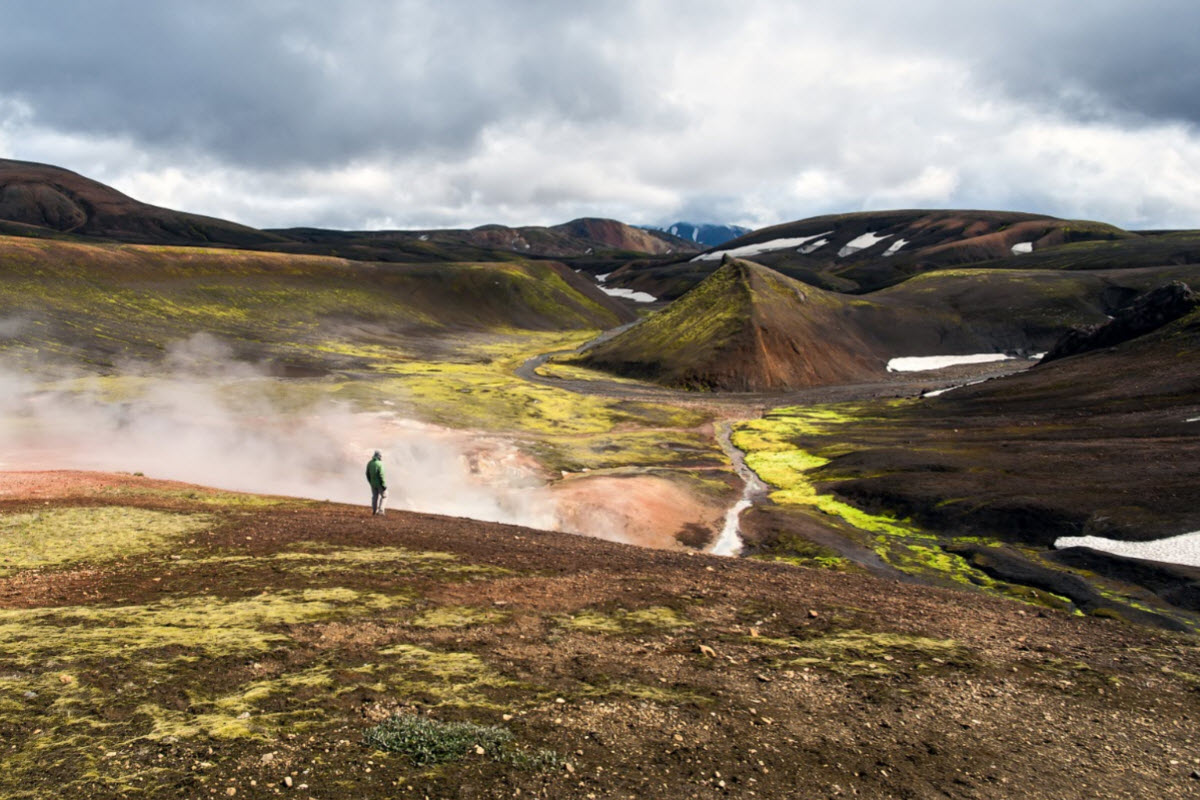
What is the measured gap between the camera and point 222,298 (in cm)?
13612

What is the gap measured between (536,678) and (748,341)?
107 m

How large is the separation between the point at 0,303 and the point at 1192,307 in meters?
152

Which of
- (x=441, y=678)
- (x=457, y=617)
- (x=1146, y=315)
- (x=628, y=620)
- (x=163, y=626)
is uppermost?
(x=1146, y=315)

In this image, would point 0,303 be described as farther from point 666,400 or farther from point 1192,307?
point 1192,307

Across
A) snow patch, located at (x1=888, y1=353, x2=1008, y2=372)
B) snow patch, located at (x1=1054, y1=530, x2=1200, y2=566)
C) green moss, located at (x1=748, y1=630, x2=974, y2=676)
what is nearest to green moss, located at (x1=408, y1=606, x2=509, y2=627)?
green moss, located at (x1=748, y1=630, x2=974, y2=676)

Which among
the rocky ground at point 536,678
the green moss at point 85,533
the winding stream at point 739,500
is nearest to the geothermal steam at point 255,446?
the winding stream at point 739,500

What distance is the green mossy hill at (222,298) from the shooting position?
103 meters

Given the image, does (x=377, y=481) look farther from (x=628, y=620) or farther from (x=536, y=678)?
(x=536, y=678)

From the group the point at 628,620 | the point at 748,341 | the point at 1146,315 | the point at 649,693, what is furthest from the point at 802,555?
the point at 748,341

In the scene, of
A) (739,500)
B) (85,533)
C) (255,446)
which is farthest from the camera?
(255,446)

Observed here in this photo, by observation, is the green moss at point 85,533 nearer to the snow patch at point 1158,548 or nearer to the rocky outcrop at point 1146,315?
the snow patch at point 1158,548

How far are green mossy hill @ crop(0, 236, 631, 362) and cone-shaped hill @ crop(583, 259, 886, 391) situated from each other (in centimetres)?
5368

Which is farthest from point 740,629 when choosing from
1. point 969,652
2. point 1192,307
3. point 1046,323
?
point 1046,323

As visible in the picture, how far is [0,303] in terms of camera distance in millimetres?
99250
